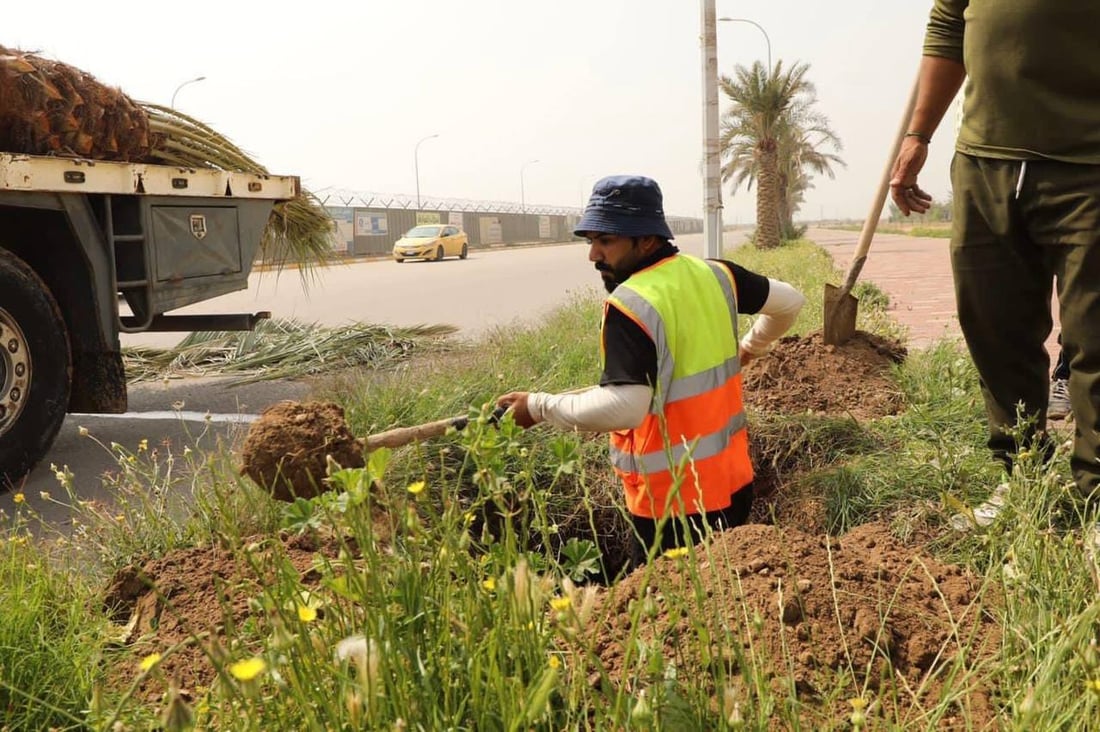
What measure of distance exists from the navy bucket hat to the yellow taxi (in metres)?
30.5

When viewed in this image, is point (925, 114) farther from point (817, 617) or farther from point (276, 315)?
point (276, 315)

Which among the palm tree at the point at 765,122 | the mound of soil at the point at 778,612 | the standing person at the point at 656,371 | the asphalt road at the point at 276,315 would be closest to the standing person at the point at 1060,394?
the standing person at the point at 656,371

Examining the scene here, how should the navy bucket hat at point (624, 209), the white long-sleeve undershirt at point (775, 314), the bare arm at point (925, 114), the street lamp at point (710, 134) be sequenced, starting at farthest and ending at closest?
the street lamp at point (710, 134), the white long-sleeve undershirt at point (775, 314), the bare arm at point (925, 114), the navy bucket hat at point (624, 209)

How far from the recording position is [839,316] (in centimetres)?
532

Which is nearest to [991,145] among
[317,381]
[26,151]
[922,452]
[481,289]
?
[922,452]

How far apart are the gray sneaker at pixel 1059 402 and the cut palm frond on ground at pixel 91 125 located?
17.2 ft

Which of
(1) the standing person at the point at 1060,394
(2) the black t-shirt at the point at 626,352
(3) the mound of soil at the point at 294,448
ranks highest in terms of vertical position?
(2) the black t-shirt at the point at 626,352

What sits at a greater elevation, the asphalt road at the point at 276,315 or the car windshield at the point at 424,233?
the car windshield at the point at 424,233

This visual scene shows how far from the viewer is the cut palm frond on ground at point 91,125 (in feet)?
16.6

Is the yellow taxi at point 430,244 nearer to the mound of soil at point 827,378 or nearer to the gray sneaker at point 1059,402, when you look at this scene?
the mound of soil at point 827,378

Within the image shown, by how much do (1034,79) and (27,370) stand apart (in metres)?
4.44

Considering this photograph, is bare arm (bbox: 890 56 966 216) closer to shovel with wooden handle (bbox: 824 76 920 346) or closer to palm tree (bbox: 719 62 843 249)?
shovel with wooden handle (bbox: 824 76 920 346)

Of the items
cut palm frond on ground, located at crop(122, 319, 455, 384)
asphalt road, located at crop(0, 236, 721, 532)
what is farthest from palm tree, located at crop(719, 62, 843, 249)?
cut palm frond on ground, located at crop(122, 319, 455, 384)

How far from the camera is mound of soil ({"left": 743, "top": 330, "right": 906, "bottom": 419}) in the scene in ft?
15.3
